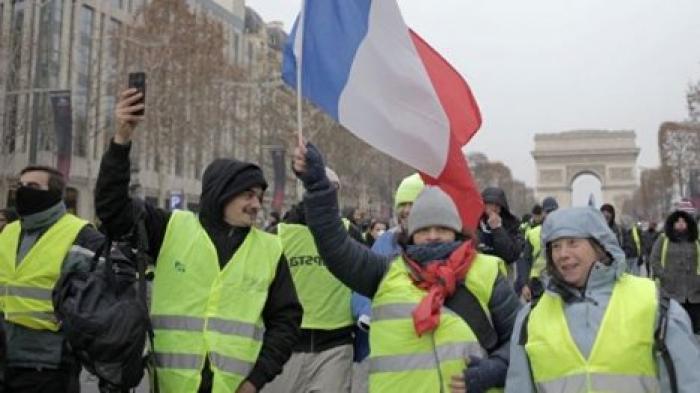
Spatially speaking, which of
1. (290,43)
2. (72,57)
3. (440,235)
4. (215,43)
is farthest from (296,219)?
(72,57)

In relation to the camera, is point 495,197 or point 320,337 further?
point 495,197

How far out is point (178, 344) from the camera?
311 centimetres

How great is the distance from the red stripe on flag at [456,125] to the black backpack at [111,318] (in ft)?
4.98

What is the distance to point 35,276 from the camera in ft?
12.7

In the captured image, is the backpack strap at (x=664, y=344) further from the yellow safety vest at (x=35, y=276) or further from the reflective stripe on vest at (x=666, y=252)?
the reflective stripe on vest at (x=666, y=252)

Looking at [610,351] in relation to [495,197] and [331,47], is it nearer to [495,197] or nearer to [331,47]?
[331,47]

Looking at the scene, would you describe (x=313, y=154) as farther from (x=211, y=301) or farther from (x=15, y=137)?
(x=15, y=137)

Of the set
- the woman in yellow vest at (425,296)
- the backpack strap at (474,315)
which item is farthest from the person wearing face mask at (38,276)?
→ the backpack strap at (474,315)

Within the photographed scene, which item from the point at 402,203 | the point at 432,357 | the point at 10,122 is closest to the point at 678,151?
the point at 10,122

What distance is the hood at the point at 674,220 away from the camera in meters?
8.05

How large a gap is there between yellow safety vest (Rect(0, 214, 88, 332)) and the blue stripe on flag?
1.40 meters

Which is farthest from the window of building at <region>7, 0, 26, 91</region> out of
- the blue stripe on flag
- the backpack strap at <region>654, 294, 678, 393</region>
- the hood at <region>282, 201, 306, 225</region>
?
the backpack strap at <region>654, 294, 678, 393</region>

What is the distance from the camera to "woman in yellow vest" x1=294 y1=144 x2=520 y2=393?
3117 millimetres

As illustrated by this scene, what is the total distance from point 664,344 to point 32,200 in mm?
2943
